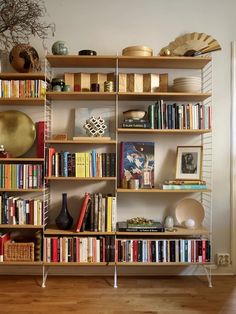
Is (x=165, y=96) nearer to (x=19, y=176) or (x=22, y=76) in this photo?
(x=22, y=76)

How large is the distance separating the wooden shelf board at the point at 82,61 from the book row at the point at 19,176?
0.94 m

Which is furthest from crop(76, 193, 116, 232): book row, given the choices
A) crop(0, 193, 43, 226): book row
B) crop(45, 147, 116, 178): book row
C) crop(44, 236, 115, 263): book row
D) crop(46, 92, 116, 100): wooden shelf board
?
crop(46, 92, 116, 100): wooden shelf board

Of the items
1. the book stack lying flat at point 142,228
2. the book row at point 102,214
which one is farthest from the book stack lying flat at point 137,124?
the book stack lying flat at point 142,228

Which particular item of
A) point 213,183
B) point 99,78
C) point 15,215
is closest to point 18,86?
point 99,78

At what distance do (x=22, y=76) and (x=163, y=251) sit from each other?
1956 mm

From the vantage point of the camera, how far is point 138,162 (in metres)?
2.94

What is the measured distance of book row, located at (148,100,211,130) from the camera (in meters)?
2.81

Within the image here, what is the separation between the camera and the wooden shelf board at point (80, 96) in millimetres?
2756

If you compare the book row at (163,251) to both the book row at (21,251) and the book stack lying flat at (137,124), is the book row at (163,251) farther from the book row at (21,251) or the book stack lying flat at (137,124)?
the book stack lying flat at (137,124)

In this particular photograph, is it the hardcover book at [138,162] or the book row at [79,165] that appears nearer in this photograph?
the book row at [79,165]

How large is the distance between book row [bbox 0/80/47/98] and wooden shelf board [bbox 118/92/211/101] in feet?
2.31

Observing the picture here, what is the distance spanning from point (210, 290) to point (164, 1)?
2.62m

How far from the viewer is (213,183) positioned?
3.05 metres

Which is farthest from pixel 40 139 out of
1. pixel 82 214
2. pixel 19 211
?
pixel 82 214
